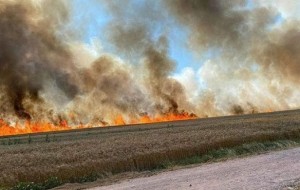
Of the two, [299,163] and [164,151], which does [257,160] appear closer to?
[299,163]

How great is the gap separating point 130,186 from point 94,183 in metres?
3.49

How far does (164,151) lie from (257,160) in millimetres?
6395

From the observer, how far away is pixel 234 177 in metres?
17.2

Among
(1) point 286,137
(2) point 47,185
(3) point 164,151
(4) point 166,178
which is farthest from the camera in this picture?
(1) point 286,137

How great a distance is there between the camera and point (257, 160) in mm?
23031

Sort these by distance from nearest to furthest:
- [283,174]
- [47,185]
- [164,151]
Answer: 1. [283,174]
2. [47,185]
3. [164,151]

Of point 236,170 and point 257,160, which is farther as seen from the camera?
point 257,160

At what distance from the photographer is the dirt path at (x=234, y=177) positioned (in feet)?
50.7

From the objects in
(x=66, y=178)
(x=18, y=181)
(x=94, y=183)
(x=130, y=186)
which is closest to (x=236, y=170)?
(x=130, y=186)

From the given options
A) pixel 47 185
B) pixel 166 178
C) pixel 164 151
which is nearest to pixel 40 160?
pixel 47 185

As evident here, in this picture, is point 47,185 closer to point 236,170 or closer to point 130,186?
point 130,186

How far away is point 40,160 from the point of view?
27.0m

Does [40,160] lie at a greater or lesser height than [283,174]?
greater

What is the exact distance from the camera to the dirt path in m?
15.4
